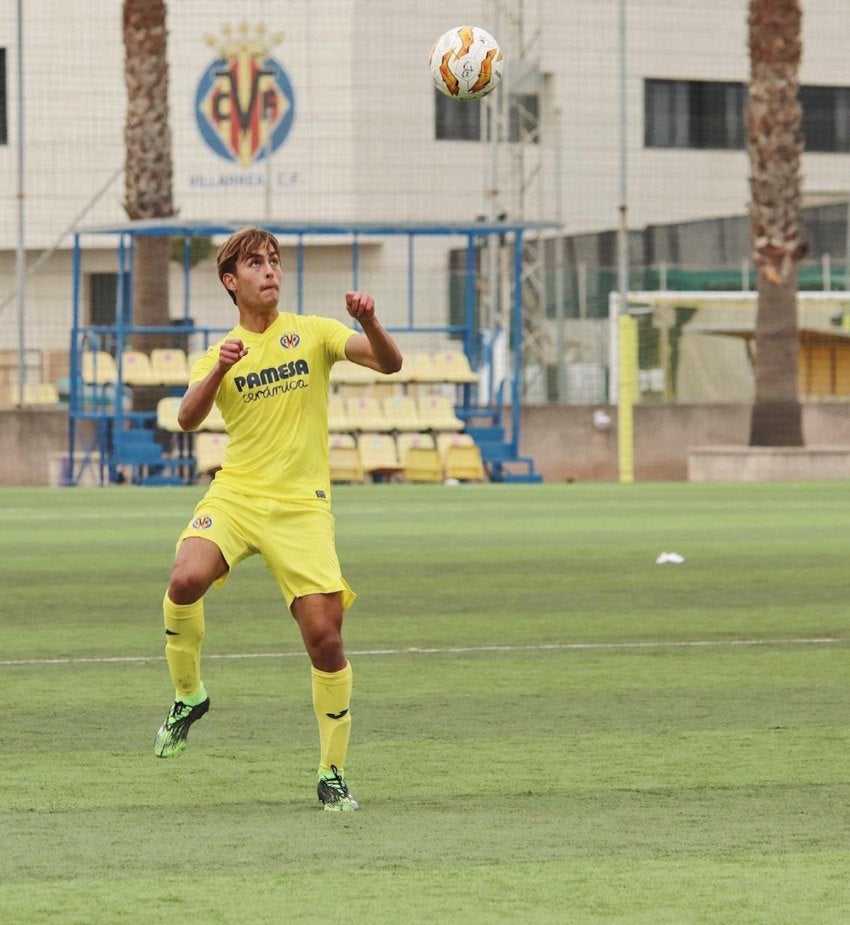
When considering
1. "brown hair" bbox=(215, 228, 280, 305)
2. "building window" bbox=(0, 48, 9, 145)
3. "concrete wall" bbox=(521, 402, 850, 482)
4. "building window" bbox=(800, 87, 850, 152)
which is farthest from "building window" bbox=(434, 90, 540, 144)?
"brown hair" bbox=(215, 228, 280, 305)

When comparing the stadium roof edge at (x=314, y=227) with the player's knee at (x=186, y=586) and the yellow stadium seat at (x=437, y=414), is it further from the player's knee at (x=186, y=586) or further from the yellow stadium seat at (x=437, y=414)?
the player's knee at (x=186, y=586)

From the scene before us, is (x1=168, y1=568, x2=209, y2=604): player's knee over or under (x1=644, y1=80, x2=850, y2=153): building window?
under

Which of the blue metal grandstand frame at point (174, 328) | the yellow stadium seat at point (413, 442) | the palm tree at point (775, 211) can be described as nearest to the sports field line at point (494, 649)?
the blue metal grandstand frame at point (174, 328)

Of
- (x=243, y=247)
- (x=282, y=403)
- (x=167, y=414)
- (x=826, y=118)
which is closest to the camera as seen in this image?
(x=243, y=247)

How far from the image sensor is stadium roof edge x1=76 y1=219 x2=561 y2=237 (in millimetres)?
29797

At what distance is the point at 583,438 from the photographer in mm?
31656

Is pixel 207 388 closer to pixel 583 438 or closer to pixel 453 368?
pixel 453 368

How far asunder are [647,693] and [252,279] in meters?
3.18

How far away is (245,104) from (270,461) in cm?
4137

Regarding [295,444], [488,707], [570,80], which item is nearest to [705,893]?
[295,444]

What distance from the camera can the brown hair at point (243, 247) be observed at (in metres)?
6.97

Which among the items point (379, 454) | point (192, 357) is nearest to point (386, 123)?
point (192, 357)

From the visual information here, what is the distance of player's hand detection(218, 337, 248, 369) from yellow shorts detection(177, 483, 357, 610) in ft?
1.87

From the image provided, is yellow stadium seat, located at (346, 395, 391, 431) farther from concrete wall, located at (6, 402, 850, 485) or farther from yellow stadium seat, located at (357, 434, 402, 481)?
concrete wall, located at (6, 402, 850, 485)
